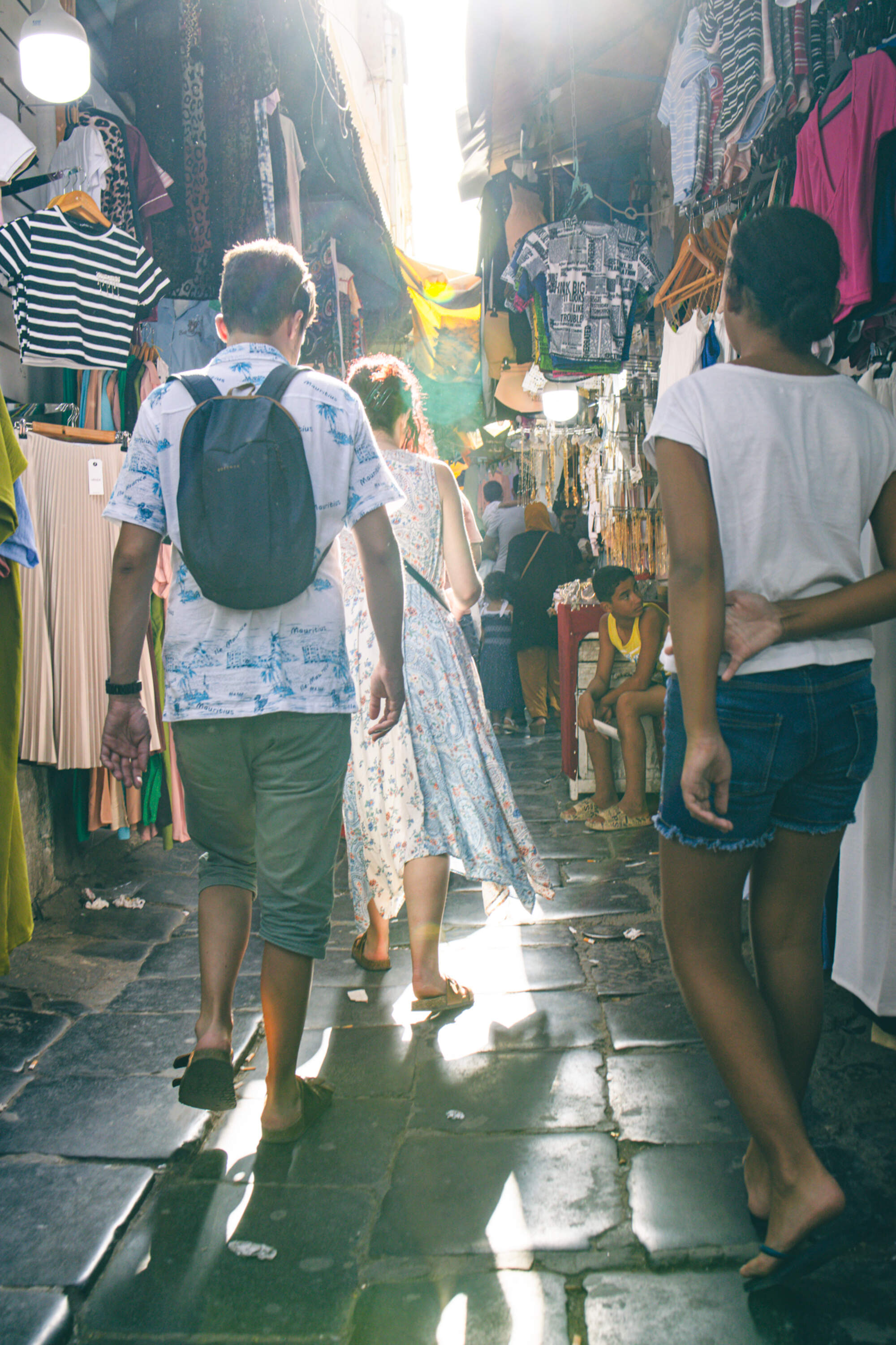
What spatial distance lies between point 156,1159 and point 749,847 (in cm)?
152

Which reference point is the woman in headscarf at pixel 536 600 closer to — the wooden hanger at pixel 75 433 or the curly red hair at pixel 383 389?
the wooden hanger at pixel 75 433

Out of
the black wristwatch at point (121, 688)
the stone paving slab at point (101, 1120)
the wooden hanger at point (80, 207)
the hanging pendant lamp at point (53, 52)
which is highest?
the hanging pendant lamp at point (53, 52)

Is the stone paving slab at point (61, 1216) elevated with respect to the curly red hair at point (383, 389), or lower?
lower

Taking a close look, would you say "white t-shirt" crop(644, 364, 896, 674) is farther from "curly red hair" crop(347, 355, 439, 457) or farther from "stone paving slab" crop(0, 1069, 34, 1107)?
"stone paving slab" crop(0, 1069, 34, 1107)

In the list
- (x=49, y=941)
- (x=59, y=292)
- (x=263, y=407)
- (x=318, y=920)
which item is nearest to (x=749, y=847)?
(x=318, y=920)

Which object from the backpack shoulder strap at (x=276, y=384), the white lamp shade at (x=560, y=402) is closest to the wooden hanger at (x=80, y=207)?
the backpack shoulder strap at (x=276, y=384)

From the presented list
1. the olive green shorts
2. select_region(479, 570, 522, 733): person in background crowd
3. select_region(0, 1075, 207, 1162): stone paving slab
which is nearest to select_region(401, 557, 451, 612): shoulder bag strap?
the olive green shorts

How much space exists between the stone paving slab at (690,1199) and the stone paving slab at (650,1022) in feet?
1.83

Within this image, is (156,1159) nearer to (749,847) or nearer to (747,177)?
(749,847)

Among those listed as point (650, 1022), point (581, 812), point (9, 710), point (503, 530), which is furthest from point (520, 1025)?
point (503, 530)

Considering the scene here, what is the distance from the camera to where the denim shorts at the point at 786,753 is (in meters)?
1.69

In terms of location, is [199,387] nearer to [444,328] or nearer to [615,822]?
[615,822]

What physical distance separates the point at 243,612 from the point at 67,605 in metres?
2.24

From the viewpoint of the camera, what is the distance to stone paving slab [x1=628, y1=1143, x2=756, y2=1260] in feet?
6.01
